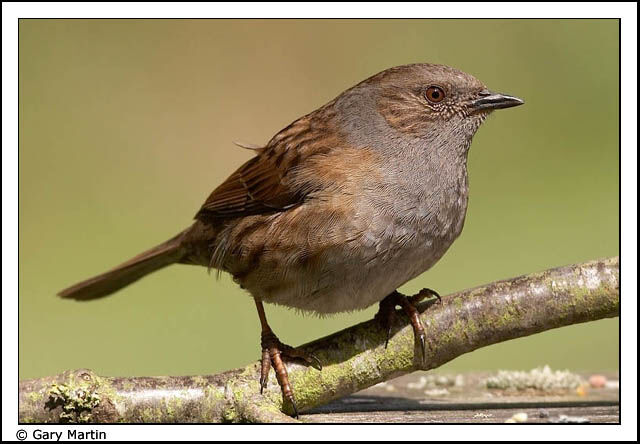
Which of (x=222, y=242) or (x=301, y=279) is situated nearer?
(x=301, y=279)

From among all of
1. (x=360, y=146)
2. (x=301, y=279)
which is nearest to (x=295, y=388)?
(x=301, y=279)

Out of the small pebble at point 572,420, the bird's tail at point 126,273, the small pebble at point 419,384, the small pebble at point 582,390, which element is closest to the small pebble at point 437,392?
the small pebble at point 419,384

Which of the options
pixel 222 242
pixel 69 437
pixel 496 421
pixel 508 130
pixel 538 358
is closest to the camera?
pixel 69 437

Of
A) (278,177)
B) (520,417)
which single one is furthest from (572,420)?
(278,177)

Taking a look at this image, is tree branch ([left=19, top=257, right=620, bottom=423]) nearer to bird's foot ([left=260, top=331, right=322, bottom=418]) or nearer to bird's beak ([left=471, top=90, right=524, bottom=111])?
bird's foot ([left=260, top=331, right=322, bottom=418])

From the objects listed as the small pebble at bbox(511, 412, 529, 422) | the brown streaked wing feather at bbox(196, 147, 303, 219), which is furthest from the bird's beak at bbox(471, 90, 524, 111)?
the small pebble at bbox(511, 412, 529, 422)

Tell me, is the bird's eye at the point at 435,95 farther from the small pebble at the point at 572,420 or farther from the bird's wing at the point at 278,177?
the small pebble at the point at 572,420

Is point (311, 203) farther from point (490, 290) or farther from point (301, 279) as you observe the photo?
point (490, 290)
